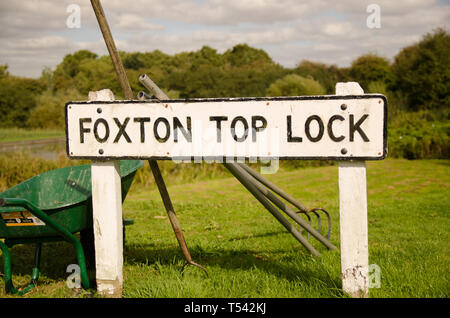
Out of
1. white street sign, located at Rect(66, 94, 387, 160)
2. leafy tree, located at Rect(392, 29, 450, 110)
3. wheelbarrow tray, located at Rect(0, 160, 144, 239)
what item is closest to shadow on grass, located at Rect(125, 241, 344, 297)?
wheelbarrow tray, located at Rect(0, 160, 144, 239)

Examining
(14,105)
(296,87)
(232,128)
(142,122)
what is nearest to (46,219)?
(142,122)

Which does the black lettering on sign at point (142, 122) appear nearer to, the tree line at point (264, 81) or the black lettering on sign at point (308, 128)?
the black lettering on sign at point (308, 128)

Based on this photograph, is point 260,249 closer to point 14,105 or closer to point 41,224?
point 41,224

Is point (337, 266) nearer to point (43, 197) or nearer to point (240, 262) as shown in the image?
point (240, 262)

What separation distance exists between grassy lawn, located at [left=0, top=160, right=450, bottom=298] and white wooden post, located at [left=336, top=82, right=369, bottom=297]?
142 mm

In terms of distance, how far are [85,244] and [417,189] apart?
5.55 m

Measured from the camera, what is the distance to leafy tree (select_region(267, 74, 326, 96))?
50.4ft

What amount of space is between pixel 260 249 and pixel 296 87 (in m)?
12.6

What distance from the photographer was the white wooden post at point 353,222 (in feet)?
7.59

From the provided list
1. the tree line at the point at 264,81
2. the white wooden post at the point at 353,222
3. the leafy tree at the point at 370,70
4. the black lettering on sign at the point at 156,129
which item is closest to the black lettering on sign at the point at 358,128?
the white wooden post at the point at 353,222

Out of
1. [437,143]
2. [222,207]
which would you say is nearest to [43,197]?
[222,207]

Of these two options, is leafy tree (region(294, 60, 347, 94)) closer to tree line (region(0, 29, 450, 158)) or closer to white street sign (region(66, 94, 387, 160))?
tree line (region(0, 29, 450, 158))

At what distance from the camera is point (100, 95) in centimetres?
258

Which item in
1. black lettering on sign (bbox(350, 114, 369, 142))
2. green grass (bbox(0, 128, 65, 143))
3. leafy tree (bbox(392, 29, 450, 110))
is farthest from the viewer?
green grass (bbox(0, 128, 65, 143))
